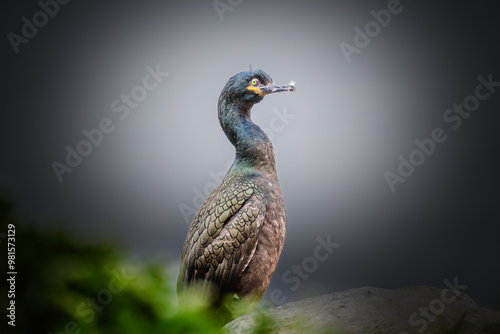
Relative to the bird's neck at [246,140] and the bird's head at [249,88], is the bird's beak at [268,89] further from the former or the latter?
the bird's neck at [246,140]

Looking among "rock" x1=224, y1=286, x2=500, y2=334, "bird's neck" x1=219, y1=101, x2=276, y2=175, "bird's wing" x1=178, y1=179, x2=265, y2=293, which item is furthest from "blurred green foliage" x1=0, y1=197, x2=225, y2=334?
"bird's neck" x1=219, y1=101, x2=276, y2=175

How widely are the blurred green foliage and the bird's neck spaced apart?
67.4 inches

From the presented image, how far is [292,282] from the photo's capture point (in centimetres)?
354

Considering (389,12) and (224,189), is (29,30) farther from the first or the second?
(389,12)

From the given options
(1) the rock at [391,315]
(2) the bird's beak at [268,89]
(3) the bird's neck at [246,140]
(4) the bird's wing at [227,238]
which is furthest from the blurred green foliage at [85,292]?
(2) the bird's beak at [268,89]

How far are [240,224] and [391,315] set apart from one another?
0.89 metres

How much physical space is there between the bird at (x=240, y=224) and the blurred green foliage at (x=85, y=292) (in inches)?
57.1

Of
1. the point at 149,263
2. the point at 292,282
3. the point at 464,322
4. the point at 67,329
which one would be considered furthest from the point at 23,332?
the point at 292,282

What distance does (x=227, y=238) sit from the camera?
267 cm

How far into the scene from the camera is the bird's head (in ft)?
9.55

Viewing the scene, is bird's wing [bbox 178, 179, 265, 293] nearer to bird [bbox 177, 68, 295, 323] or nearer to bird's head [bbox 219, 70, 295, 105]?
bird [bbox 177, 68, 295, 323]

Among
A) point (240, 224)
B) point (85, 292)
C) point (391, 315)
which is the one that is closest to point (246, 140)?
point (240, 224)

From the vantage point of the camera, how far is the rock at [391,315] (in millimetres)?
2203

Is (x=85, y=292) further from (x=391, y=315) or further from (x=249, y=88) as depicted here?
(x=249, y=88)
